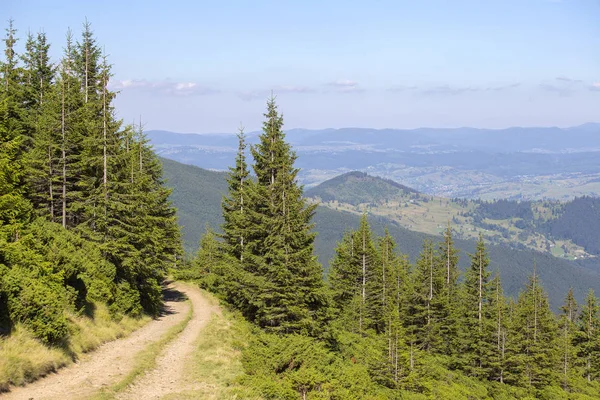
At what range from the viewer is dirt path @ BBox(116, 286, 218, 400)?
16.4 meters

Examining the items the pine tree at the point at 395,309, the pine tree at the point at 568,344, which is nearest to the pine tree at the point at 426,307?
the pine tree at the point at 395,309

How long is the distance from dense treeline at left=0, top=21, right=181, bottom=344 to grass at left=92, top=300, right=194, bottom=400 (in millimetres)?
2938

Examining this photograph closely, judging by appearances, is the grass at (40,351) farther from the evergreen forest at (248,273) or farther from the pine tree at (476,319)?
the pine tree at (476,319)

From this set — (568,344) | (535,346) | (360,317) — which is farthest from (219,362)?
(568,344)

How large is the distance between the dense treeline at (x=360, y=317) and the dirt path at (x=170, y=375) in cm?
264

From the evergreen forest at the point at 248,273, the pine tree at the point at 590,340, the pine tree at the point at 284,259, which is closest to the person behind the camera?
the evergreen forest at the point at 248,273

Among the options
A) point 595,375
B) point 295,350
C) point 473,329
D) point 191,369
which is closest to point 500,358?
point 473,329

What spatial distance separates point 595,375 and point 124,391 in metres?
70.2

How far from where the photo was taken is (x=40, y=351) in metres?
16.1

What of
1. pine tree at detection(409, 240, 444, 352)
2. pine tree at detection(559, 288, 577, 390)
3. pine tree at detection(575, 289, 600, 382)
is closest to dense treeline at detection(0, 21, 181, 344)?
pine tree at detection(409, 240, 444, 352)

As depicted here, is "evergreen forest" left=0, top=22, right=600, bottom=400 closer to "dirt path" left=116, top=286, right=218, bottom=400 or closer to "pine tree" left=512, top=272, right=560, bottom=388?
"pine tree" left=512, top=272, right=560, bottom=388

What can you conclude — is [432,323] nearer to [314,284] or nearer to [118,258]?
[314,284]

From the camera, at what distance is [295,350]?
21.5m

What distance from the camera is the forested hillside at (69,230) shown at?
17.1m
